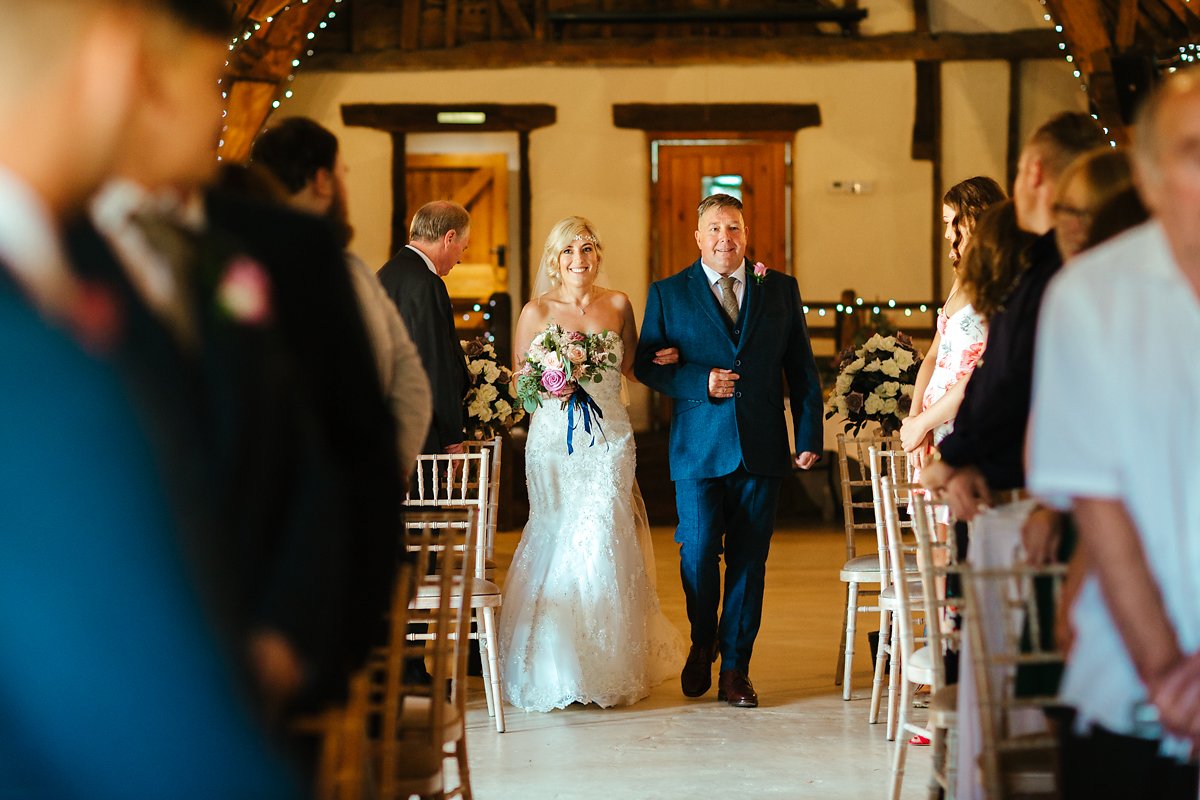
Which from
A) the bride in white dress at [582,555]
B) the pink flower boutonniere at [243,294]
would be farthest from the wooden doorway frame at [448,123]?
the pink flower boutonniere at [243,294]

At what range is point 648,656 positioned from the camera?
5.84m

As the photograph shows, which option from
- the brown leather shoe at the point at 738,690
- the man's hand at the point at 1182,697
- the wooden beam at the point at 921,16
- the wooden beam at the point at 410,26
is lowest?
the brown leather shoe at the point at 738,690

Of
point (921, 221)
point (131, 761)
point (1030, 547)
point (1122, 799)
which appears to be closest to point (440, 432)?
point (1030, 547)

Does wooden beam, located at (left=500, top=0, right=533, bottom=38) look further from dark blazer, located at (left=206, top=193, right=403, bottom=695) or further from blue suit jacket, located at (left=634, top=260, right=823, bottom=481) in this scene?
dark blazer, located at (left=206, top=193, right=403, bottom=695)

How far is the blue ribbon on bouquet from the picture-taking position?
18.8 ft

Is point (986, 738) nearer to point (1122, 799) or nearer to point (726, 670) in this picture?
point (1122, 799)

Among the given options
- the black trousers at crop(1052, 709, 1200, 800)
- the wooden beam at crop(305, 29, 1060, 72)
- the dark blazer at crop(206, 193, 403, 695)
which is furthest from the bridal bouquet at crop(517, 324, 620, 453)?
the wooden beam at crop(305, 29, 1060, 72)

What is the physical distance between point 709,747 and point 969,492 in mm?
2288

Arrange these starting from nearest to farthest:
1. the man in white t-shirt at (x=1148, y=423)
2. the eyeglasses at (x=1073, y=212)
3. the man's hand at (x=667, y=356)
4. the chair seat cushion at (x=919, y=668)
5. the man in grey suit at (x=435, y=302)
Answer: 1. the man in white t-shirt at (x=1148, y=423)
2. the eyeglasses at (x=1073, y=212)
3. the chair seat cushion at (x=919, y=668)
4. the man's hand at (x=667, y=356)
5. the man in grey suit at (x=435, y=302)

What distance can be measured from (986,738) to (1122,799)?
420 mm

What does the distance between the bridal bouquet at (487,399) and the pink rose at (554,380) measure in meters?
0.67

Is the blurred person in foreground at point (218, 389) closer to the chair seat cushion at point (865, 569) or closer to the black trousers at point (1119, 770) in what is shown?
the black trousers at point (1119, 770)

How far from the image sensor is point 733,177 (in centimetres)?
1560

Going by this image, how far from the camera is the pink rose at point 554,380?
222 inches
